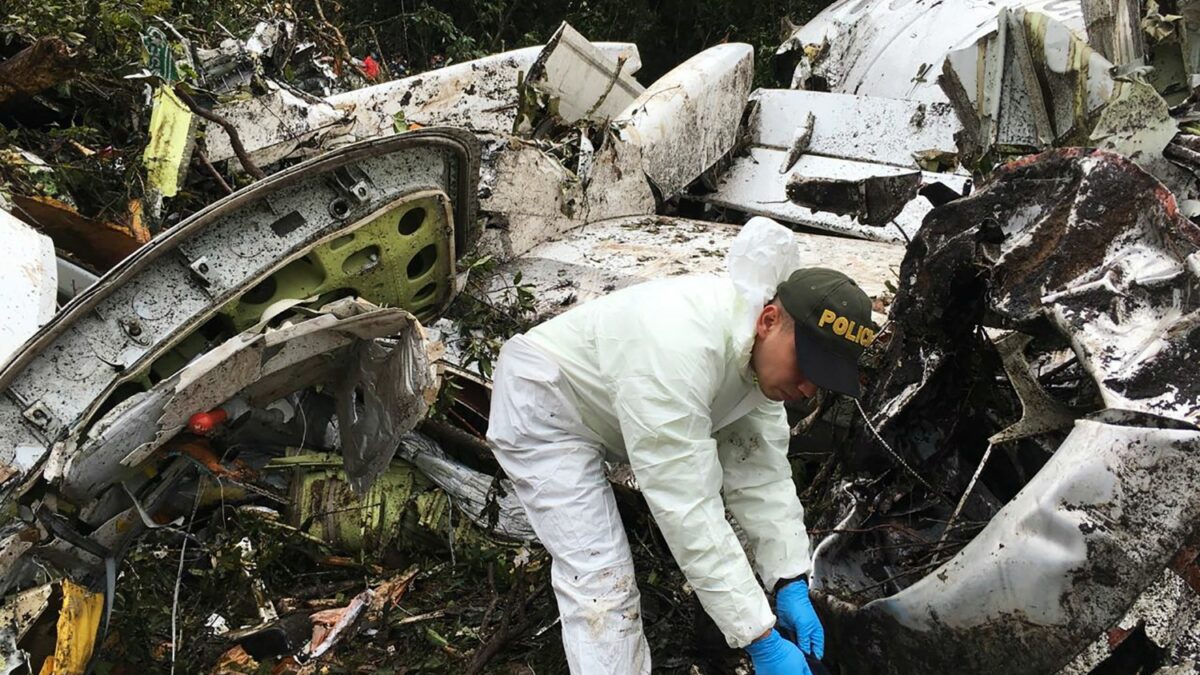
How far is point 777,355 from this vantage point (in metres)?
2.30

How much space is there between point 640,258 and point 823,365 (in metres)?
2.24

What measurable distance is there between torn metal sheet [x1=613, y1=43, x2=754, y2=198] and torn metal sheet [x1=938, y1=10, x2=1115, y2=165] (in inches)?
61.5

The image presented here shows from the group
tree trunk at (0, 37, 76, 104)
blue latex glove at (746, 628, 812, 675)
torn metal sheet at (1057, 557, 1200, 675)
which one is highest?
tree trunk at (0, 37, 76, 104)

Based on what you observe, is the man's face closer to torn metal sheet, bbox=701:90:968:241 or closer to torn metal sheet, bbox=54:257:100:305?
torn metal sheet, bbox=54:257:100:305

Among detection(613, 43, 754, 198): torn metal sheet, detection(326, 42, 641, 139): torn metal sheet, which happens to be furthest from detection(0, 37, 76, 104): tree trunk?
detection(613, 43, 754, 198): torn metal sheet

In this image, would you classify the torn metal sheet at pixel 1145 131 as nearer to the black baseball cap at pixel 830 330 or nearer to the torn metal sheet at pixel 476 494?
the black baseball cap at pixel 830 330

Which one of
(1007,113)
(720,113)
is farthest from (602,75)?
(1007,113)

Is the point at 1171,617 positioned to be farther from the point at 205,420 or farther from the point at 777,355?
the point at 205,420

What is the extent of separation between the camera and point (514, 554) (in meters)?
3.42

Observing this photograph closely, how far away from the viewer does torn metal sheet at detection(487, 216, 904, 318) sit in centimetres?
412

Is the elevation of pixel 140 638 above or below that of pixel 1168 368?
below

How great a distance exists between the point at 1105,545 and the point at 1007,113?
254cm

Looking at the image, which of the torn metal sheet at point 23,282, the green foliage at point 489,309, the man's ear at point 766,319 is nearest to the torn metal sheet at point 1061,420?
the man's ear at point 766,319

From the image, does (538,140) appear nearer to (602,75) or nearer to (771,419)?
(602,75)
